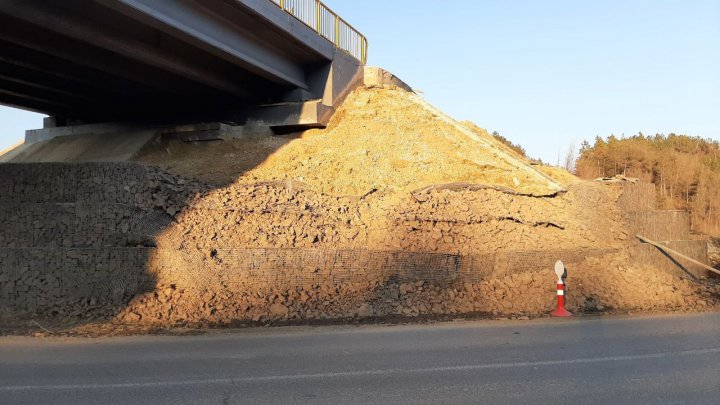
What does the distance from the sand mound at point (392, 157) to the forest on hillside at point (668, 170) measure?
14330 mm

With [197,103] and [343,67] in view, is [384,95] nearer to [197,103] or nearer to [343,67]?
[343,67]

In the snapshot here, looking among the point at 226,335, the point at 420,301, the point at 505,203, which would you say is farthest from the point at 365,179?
the point at 226,335

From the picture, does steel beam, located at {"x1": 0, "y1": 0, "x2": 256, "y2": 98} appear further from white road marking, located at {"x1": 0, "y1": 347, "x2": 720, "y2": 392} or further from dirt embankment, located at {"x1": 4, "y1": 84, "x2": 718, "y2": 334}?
white road marking, located at {"x1": 0, "y1": 347, "x2": 720, "y2": 392}

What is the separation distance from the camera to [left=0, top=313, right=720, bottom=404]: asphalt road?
5.24 m

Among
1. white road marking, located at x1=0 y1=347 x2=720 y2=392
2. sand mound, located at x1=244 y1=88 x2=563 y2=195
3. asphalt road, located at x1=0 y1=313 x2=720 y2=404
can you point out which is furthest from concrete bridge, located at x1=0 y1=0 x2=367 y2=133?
white road marking, located at x1=0 y1=347 x2=720 y2=392

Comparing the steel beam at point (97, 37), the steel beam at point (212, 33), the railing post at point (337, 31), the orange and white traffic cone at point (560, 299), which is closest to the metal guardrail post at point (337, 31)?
the railing post at point (337, 31)

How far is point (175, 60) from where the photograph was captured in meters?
15.2

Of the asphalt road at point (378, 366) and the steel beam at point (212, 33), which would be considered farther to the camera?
the steel beam at point (212, 33)

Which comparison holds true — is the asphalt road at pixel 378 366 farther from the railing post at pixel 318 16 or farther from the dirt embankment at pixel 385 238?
the railing post at pixel 318 16

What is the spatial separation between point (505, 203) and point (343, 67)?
898 cm

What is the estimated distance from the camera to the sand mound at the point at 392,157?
48.8 ft

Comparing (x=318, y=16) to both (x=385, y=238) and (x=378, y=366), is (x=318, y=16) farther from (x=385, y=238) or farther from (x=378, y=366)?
(x=378, y=366)

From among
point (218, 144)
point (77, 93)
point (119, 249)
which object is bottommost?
point (119, 249)

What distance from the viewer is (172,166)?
16.4m
